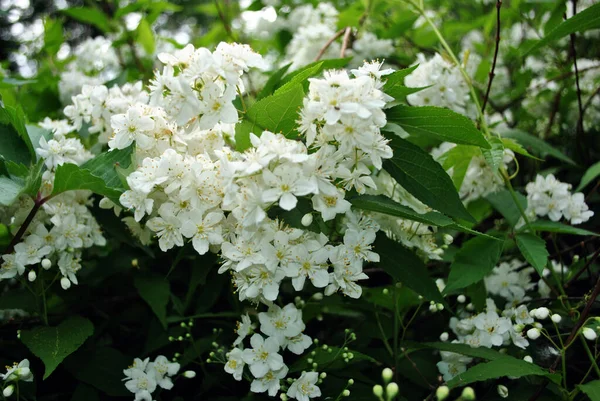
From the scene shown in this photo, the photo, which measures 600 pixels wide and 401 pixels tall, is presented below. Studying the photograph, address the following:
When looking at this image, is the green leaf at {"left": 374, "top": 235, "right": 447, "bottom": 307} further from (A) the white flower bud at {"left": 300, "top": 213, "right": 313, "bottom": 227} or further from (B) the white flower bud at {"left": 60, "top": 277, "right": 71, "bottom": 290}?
(B) the white flower bud at {"left": 60, "top": 277, "right": 71, "bottom": 290}

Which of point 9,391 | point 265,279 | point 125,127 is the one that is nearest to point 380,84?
point 265,279

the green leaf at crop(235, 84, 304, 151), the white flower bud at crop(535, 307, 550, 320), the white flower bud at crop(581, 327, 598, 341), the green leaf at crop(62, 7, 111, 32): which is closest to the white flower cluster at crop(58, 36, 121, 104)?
the green leaf at crop(62, 7, 111, 32)

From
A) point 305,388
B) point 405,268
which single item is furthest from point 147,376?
point 405,268

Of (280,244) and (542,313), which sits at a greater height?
(280,244)

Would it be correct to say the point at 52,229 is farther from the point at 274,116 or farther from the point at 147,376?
the point at 274,116

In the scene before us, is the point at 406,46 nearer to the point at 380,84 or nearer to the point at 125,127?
the point at 380,84

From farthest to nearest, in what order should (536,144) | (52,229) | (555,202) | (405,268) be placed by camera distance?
(536,144), (555,202), (52,229), (405,268)
